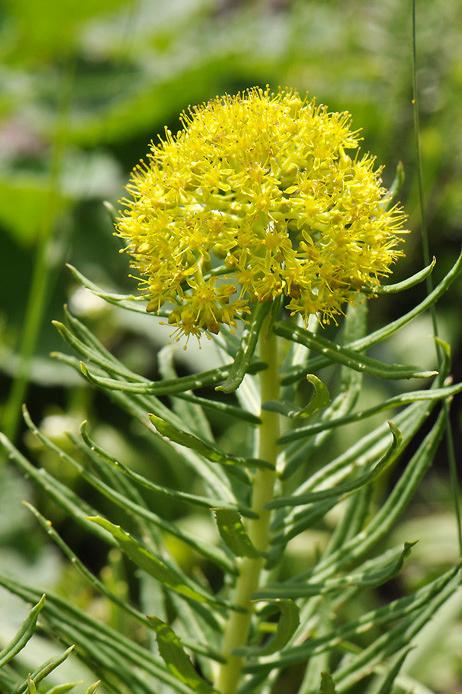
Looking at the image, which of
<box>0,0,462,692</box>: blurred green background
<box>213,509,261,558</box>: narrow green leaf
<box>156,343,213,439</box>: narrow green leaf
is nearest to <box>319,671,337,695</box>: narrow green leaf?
<box>213,509,261,558</box>: narrow green leaf

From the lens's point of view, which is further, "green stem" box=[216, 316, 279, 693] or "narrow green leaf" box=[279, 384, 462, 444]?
"green stem" box=[216, 316, 279, 693]

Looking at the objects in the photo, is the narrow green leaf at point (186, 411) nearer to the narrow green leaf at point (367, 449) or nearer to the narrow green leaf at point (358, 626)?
Answer: the narrow green leaf at point (367, 449)

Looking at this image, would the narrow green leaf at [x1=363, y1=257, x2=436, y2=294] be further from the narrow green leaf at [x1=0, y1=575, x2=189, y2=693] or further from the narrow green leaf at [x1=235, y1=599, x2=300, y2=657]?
the narrow green leaf at [x1=0, y1=575, x2=189, y2=693]

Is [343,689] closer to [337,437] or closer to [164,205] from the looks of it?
A: [164,205]

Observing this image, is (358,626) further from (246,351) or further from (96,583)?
(246,351)

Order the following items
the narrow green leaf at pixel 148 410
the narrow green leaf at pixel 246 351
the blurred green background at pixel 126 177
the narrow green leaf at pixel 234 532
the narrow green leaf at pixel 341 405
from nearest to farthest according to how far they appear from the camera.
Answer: the narrow green leaf at pixel 246 351 → the narrow green leaf at pixel 234 532 → the narrow green leaf at pixel 148 410 → the narrow green leaf at pixel 341 405 → the blurred green background at pixel 126 177

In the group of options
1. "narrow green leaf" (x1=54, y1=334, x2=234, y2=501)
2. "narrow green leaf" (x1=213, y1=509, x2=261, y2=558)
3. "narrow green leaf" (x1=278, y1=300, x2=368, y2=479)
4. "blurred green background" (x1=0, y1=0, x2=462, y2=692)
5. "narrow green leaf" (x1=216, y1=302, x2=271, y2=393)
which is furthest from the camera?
"blurred green background" (x1=0, y1=0, x2=462, y2=692)

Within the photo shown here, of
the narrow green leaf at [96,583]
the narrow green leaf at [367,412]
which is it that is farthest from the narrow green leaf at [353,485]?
the narrow green leaf at [96,583]
